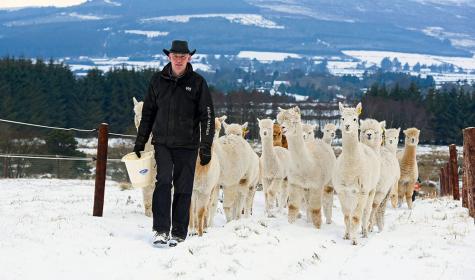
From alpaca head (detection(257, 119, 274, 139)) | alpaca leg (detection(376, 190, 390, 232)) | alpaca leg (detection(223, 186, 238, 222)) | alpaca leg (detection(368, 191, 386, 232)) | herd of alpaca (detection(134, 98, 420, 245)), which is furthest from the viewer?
alpaca head (detection(257, 119, 274, 139))

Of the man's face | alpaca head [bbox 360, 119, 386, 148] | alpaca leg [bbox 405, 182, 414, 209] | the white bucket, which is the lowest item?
alpaca leg [bbox 405, 182, 414, 209]

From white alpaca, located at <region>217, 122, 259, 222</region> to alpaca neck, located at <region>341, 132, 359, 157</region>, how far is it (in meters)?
1.95

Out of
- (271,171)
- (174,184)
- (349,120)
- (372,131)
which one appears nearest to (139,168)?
(174,184)

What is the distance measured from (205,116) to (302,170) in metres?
2.86

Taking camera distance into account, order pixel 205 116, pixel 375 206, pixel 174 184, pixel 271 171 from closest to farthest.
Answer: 1. pixel 205 116
2. pixel 174 184
3. pixel 375 206
4. pixel 271 171

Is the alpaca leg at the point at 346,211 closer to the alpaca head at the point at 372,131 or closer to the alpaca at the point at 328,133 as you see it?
the alpaca head at the point at 372,131

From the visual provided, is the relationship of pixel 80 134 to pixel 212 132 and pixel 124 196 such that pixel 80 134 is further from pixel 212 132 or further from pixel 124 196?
pixel 212 132

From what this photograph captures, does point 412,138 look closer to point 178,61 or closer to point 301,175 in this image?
point 301,175

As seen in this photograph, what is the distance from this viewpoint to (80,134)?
58.9 m

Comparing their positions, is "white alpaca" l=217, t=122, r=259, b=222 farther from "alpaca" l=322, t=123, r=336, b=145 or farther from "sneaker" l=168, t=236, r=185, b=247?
"alpaca" l=322, t=123, r=336, b=145

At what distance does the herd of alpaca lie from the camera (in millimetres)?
9977

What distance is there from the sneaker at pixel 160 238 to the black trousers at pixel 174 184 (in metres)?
0.04

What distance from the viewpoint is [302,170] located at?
11.0 m

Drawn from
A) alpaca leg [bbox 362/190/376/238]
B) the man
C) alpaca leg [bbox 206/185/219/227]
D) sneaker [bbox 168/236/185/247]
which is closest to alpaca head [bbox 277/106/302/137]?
alpaca leg [bbox 206/185/219/227]
